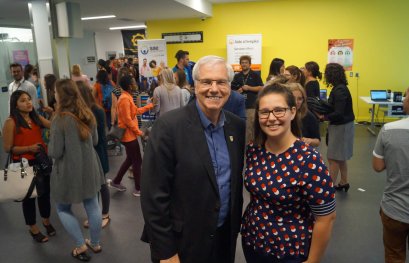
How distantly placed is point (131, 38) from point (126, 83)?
36.3 ft

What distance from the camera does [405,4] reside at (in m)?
7.40

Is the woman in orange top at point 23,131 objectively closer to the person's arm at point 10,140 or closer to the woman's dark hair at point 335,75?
the person's arm at point 10,140

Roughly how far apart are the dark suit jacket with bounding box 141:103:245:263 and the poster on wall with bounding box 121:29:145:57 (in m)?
13.1

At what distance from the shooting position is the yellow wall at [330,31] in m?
7.59

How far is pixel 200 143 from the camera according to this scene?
4.85 feet

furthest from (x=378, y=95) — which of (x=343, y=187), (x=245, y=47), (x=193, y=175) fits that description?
(x=193, y=175)

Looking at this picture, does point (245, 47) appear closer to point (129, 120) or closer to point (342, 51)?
point (342, 51)

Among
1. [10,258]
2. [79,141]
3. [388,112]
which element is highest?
[79,141]

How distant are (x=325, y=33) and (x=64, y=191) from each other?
289 inches

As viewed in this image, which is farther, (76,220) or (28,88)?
(28,88)

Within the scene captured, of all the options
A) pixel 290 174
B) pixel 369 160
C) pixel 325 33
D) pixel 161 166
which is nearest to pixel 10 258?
pixel 161 166

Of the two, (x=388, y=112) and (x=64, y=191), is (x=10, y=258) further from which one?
(x=388, y=112)

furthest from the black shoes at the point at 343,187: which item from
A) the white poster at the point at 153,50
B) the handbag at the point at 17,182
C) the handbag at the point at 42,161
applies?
the white poster at the point at 153,50

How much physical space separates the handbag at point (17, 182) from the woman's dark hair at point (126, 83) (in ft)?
4.41
